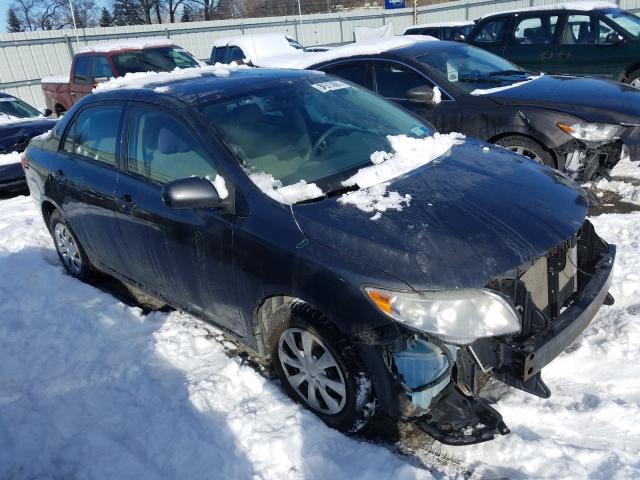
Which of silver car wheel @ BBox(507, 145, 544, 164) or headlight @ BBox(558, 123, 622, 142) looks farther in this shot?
silver car wheel @ BBox(507, 145, 544, 164)

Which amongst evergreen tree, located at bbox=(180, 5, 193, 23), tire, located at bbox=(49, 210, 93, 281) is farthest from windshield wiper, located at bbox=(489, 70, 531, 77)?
evergreen tree, located at bbox=(180, 5, 193, 23)

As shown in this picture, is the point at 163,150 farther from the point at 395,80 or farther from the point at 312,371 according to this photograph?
the point at 395,80

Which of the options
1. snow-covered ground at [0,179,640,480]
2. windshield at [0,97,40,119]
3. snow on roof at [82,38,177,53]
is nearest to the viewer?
snow-covered ground at [0,179,640,480]

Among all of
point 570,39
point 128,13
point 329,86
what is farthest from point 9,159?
point 128,13

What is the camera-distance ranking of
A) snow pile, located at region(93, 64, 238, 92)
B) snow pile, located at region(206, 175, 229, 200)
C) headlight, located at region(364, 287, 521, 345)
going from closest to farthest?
headlight, located at region(364, 287, 521, 345), snow pile, located at region(206, 175, 229, 200), snow pile, located at region(93, 64, 238, 92)

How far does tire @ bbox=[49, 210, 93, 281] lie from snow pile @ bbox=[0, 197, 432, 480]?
1.35 ft

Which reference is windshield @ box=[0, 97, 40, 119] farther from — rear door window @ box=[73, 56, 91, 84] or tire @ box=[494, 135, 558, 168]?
tire @ box=[494, 135, 558, 168]

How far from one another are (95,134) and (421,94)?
10.5 feet

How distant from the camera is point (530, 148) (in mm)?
5168

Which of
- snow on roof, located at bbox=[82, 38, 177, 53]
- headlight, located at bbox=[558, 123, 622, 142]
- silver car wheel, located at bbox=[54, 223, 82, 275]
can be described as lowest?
silver car wheel, located at bbox=[54, 223, 82, 275]

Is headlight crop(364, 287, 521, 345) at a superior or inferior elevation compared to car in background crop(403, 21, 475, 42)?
inferior

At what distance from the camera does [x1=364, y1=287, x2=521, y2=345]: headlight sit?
2.18 metres

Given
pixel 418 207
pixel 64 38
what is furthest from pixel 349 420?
pixel 64 38

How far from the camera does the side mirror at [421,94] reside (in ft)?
17.9
